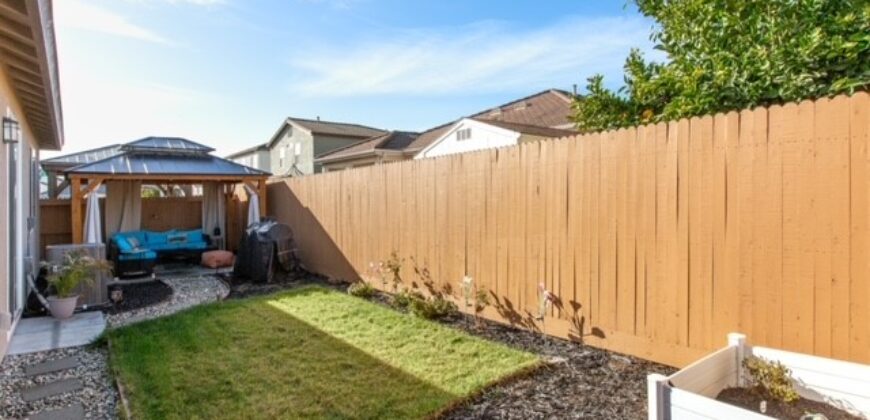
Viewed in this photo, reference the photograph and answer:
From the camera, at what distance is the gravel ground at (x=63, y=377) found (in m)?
3.61

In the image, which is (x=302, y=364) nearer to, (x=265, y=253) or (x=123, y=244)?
(x=265, y=253)

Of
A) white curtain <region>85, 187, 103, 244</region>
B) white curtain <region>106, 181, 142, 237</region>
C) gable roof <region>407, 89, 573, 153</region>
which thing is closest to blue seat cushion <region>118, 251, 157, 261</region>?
white curtain <region>85, 187, 103, 244</region>

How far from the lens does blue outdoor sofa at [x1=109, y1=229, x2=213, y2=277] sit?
9703mm

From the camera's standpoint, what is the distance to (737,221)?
3.50 meters

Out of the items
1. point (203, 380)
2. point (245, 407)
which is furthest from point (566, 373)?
point (203, 380)

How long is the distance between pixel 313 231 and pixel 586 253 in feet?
22.0

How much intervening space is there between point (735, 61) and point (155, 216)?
13.1 metres

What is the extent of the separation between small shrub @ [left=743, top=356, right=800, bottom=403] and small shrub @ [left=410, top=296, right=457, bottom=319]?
136 inches

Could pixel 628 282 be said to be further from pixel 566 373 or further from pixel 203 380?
pixel 203 380

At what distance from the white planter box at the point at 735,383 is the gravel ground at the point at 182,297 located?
20.9 feet

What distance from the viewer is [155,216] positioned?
41.2 ft

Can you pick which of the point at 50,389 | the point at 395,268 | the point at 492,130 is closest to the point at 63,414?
the point at 50,389

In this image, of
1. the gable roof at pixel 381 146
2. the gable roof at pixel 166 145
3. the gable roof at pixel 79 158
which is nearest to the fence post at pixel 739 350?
the gable roof at pixel 166 145

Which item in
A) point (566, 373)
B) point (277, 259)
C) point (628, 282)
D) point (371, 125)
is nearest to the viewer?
point (566, 373)
